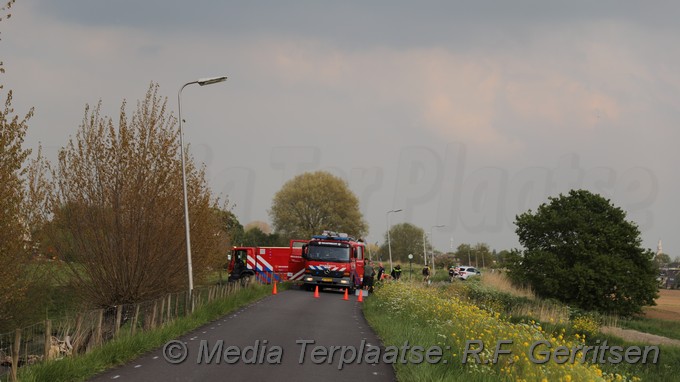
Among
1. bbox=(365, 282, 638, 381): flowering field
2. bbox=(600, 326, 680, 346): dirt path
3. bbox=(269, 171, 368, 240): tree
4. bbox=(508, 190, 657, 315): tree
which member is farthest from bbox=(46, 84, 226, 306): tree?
bbox=(269, 171, 368, 240): tree

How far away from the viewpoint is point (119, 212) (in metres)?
19.4

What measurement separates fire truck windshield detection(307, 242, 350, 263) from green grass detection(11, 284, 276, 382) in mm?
15465

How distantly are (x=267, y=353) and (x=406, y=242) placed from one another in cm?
14022

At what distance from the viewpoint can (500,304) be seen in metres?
36.6

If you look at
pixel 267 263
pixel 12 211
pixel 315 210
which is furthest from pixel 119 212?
pixel 315 210

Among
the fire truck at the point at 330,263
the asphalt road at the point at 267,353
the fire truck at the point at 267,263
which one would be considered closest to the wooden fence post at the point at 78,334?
the asphalt road at the point at 267,353

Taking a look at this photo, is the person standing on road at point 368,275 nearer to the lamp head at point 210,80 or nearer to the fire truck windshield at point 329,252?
the fire truck windshield at point 329,252

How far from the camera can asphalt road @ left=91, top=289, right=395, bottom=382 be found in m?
10.2

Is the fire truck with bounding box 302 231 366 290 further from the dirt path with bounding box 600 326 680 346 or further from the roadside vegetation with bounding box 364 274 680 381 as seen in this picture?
the dirt path with bounding box 600 326 680 346

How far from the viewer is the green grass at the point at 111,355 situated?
940cm

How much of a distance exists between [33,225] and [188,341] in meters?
6.60

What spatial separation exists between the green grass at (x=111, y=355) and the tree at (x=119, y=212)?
2952 mm

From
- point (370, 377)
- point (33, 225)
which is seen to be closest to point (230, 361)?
point (370, 377)

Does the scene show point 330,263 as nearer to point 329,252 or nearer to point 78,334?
point 329,252
